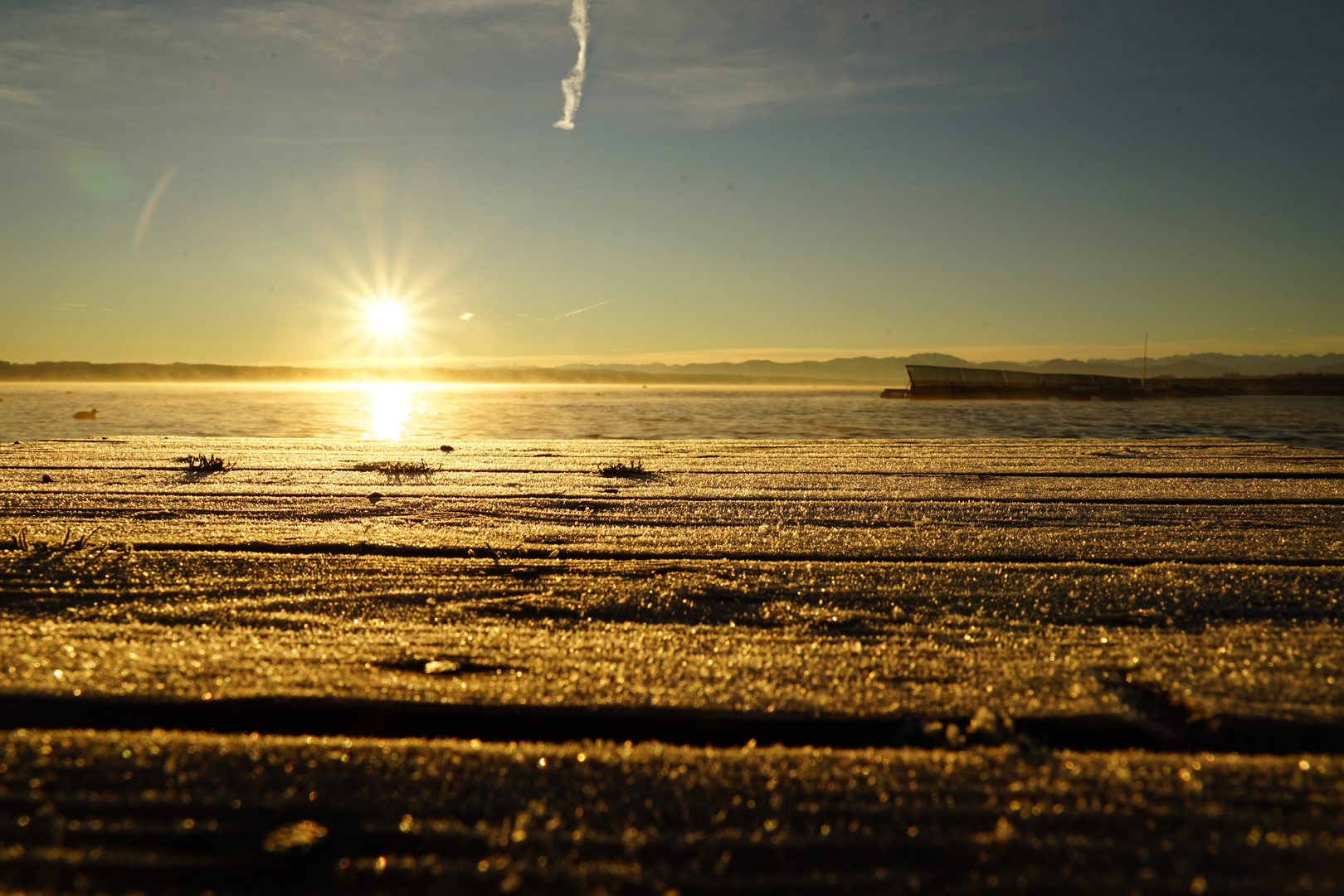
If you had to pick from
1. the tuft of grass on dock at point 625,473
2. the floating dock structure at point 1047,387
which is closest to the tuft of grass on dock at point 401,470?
the tuft of grass on dock at point 625,473

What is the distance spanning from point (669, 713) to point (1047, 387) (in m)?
65.1

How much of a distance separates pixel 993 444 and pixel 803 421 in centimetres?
1197

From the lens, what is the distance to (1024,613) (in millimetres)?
2994

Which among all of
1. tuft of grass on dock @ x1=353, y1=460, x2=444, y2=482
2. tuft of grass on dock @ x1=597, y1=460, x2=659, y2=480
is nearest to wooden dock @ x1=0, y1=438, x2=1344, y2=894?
tuft of grass on dock @ x1=597, y1=460, x2=659, y2=480

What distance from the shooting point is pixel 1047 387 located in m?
59.7

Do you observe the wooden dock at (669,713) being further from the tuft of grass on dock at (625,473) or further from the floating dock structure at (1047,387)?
the floating dock structure at (1047,387)

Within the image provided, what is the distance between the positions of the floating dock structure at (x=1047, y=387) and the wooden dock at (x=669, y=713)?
170ft

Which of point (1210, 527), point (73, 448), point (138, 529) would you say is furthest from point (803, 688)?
point (73, 448)

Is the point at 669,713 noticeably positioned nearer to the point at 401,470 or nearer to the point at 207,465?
the point at 401,470

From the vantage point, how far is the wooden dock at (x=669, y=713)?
1.40 meters

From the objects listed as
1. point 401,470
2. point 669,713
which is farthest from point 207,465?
point 669,713

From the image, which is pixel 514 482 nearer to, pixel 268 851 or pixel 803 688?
pixel 803 688

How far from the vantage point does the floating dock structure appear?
5559cm

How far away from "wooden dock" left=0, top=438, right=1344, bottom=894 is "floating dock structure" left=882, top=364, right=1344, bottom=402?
5183 centimetres
